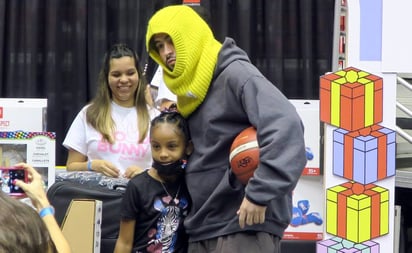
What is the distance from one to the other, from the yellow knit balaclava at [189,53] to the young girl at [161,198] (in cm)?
20

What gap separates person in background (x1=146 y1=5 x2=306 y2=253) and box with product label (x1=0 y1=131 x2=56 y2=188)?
74cm

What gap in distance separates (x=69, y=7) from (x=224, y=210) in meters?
3.05

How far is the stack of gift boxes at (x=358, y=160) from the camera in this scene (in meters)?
4.44

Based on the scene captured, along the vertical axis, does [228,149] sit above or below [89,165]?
above

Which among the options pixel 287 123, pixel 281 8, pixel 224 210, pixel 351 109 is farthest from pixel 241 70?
pixel 281 8

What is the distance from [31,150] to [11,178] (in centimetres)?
43

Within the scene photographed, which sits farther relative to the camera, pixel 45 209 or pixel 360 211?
pixel 360 211

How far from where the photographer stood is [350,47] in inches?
175

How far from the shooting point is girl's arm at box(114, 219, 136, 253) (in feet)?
12.8

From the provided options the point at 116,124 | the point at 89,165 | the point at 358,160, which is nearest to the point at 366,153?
the point at 358,160

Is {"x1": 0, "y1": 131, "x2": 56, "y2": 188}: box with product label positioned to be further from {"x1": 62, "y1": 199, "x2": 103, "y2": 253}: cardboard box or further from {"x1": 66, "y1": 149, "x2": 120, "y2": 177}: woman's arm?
{"x1": 66, "y1": 149, "x2": 120, "y2": 177}: woman's arm

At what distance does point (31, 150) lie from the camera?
13.4ft

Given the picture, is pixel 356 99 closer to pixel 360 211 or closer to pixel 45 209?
pixel 360 211

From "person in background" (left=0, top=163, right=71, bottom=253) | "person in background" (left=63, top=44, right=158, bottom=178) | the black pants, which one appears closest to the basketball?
the black pants
